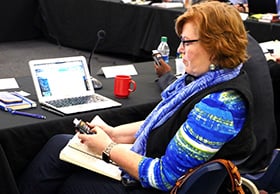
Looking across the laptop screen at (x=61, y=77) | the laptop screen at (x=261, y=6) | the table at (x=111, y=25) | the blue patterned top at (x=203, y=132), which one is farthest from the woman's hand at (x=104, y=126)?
the table at (x=111, y=25)

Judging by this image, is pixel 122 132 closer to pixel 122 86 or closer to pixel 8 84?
pixel 122 86

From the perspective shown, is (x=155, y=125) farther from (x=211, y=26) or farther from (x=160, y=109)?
(x=211, y=26)

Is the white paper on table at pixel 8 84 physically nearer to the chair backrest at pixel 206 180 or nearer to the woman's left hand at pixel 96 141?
the woman's left hand at pixel 96 141

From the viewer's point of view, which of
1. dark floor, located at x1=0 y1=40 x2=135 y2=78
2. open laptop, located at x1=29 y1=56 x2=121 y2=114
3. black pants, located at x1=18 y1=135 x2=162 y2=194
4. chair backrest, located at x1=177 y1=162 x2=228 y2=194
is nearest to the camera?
chair backrest, located at x1=177 y1=162 x2=228 y2=194

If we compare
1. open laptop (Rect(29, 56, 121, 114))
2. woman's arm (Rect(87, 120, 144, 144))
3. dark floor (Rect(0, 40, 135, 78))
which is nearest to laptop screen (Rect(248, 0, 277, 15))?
dark floor (Rect(0, 40, 135, 78))

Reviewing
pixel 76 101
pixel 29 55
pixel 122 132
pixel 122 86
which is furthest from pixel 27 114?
pixel 29 55

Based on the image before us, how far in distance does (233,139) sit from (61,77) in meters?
0.89

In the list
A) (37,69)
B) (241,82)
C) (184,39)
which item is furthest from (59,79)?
(241,82)

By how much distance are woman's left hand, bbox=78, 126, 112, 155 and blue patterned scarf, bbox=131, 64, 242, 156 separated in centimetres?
11

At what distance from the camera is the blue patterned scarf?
1.51 m

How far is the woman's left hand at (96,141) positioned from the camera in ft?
5.40

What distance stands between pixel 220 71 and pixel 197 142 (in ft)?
0.78

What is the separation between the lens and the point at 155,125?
5.32ft

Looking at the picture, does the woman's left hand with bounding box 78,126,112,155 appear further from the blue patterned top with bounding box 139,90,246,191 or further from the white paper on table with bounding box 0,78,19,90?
the white paper on table with bounding box 0,78,19,90
